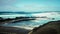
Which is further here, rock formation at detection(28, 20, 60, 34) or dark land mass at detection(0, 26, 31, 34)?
dark land mass at detection(0, 26, 31, 34)

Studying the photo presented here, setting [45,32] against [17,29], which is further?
[17,29]

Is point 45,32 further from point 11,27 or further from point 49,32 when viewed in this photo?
point 11,27

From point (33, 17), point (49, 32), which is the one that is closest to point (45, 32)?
point (49, 32)

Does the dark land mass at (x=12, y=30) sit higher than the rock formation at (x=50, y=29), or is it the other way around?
the rock formation at (x=50, y=29)

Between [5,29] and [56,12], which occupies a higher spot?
[56,12]

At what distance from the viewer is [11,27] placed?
3795mm

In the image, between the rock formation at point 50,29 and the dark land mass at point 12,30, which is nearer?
the rock formation at point 50,29

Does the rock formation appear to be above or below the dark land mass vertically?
above

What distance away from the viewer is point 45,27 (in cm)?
267

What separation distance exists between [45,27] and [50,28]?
96mm

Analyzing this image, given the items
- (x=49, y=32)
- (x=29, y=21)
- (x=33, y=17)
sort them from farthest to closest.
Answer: (x=29, y=21) → (x=33, y=17) → (x=49, y=32)

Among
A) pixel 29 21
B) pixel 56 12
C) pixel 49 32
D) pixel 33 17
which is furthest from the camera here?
pixel 29 21

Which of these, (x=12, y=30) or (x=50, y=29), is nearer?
(x=50, y=29)

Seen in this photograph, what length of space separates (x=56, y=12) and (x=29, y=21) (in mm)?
819
